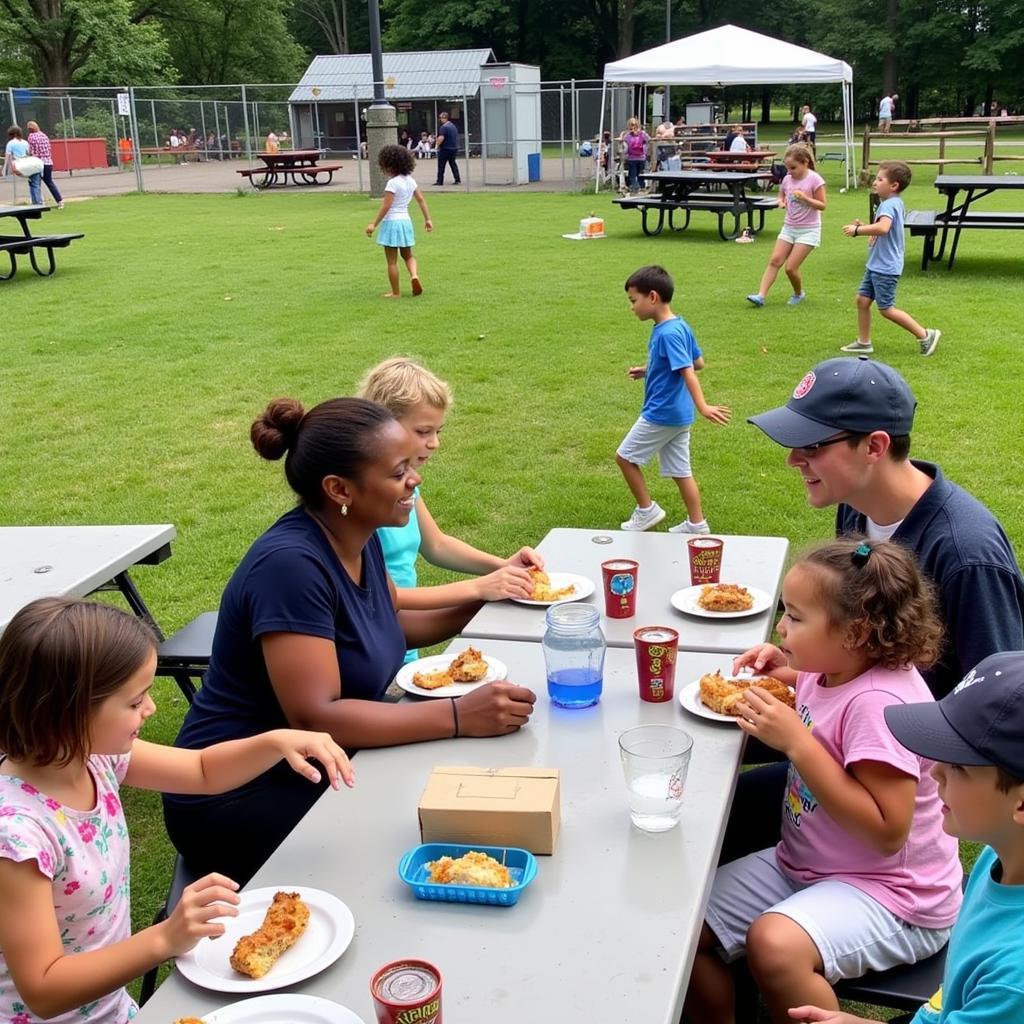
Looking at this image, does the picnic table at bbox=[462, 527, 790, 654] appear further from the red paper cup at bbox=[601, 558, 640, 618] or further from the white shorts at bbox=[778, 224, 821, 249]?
the white shorts at bbox=[778, 224, 821, 249]

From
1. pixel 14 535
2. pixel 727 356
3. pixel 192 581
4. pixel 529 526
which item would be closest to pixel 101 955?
pixel 14 535

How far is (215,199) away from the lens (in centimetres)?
2670

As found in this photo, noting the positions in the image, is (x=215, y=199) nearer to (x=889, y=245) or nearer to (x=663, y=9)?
(x=889, y=245)

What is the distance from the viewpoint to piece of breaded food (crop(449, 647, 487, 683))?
2.83 metres

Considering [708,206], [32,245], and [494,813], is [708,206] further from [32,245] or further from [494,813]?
[494,813]

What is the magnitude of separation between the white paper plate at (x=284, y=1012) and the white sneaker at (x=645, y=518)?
15.2ft

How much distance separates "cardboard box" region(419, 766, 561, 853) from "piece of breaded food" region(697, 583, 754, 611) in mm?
1230

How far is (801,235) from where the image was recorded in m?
12.0

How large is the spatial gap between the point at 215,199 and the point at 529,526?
2303 centimetres

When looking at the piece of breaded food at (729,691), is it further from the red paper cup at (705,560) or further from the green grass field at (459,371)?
the green grass field at (459,371)

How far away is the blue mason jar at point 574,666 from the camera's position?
2684 millimetres

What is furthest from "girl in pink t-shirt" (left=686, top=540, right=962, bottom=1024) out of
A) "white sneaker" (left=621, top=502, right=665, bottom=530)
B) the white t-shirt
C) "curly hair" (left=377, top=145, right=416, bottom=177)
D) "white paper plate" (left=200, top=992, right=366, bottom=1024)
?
"curly hair" (left=377, top=145, right=416, bottom=177)

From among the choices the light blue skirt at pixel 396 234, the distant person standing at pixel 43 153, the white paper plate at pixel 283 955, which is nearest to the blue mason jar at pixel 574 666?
the white paper plate at pixel 283 955

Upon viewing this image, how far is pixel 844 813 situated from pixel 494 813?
775mm
